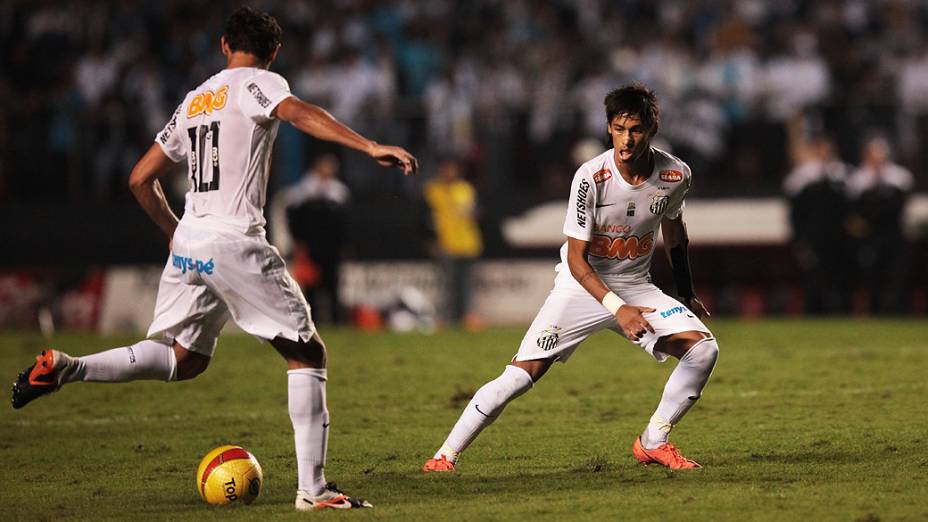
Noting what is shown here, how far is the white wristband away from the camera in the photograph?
706 cm

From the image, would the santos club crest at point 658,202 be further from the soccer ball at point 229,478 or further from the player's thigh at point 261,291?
the soccer ball at point 229,478

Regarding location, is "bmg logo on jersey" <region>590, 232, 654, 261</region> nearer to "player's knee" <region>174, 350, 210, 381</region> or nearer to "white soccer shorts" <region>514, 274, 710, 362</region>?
"white soccer shorts" <region>514, 274, 710, 362</region>

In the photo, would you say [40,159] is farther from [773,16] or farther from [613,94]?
[613,94]

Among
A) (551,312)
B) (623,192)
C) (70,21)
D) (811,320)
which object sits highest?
(70,21)

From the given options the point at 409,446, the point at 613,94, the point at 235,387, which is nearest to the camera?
the point at 613,94

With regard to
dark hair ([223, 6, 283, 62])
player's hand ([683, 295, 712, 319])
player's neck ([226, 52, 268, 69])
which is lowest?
player's hand ([683, 295, 712, 319])

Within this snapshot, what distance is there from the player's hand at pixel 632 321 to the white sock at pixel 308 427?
1.57 meters

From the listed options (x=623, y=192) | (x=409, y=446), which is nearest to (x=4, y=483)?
(x=409, y=446)

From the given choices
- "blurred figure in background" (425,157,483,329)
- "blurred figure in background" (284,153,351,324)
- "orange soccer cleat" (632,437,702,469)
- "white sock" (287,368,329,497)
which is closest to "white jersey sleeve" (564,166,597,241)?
"orange soccer cleat" (632,437,702,469)

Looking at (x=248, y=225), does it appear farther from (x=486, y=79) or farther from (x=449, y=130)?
(x=486, y=79)

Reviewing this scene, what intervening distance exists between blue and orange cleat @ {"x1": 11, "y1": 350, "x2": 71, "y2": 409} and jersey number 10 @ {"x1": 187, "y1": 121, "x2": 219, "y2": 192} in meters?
1.18

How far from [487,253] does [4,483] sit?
12491mm

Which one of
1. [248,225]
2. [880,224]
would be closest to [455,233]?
[880,224]

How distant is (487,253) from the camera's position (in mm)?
19703
